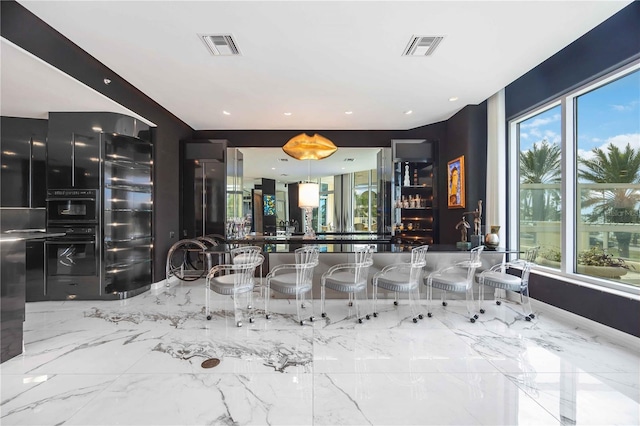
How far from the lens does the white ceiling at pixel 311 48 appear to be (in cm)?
263

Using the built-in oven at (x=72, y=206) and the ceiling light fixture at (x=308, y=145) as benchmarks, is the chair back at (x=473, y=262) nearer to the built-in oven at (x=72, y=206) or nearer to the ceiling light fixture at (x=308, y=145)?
the ceiling light fixture at (x=308, y=145)

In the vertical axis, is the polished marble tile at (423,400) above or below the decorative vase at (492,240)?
below

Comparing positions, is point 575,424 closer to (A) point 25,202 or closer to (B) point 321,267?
(B) point 321,267

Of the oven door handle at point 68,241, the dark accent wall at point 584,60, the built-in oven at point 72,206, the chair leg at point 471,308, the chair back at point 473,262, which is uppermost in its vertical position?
the dark accent wall at point 584,60

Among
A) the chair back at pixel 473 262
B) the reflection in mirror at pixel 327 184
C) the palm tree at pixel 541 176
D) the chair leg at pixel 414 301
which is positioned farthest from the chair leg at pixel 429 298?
the reflection in mirror at pixel 327 184

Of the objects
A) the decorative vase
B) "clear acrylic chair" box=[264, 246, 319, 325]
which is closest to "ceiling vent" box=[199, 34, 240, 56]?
"clear acrylic chair" box=[264, 246, 319, 325]

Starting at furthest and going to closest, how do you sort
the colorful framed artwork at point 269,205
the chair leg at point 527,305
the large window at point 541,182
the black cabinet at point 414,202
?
the colorful framed artwork at point 269,205 → the black cabinet at point 414,202 → the large window at point 541,182 → the chair leg at point 527,305

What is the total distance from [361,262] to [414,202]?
3428 millimetres

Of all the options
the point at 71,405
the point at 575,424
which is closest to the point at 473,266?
the point at 575,424

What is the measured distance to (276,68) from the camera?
369cm

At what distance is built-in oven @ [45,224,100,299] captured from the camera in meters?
4.37

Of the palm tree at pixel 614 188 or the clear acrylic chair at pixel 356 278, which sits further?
the clear acrylic chair at pixel 356 278

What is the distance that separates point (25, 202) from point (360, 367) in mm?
5728

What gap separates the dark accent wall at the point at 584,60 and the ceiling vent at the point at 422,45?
1.84 meters
